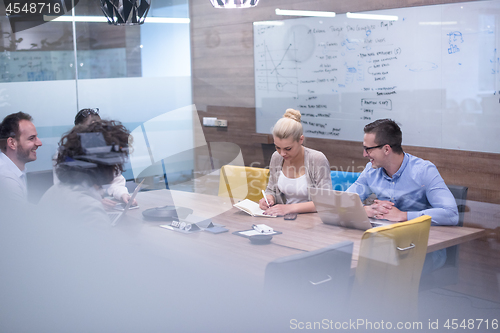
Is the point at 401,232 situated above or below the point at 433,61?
below

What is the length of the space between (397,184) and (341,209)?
0.54 meters

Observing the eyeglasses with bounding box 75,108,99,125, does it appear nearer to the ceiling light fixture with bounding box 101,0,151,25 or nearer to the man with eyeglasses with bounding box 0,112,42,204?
the man with eyeglasses with bounding box 0,112,42,204

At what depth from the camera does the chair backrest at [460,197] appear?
1.83m

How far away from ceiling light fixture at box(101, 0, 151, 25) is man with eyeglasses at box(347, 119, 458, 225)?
3.38 ft

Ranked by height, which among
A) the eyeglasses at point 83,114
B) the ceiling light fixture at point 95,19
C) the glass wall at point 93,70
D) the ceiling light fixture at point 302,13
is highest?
the ceiling light fixture at point 302,13

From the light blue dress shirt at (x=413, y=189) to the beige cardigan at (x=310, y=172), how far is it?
0.12 m

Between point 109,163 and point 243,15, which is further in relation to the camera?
point 243,15

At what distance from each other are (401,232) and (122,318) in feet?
2.63

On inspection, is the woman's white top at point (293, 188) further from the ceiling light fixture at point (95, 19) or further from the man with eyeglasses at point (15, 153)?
the man with eyeglasses at point (15, 153)

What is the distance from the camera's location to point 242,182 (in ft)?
6.26

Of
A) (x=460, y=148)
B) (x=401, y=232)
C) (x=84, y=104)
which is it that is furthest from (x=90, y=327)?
(x=460, y=148)

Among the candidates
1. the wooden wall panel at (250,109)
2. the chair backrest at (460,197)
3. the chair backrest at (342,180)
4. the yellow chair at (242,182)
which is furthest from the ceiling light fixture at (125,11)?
the chair backrest at (460,197)

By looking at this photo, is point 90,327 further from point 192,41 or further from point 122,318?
point 192,41

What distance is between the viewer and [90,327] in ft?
4.16
